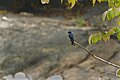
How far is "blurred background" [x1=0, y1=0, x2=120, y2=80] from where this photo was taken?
5363 mm

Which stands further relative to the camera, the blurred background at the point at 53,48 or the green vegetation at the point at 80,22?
the green vegetation at the point at 80,22

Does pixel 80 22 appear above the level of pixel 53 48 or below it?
above

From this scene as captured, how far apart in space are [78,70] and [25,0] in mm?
3465

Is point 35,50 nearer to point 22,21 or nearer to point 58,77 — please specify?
point 58,77

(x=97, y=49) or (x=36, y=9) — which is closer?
(x=97, y=49)

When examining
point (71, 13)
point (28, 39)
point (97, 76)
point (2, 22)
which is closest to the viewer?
point (97, 76)

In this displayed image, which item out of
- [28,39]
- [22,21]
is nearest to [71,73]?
[28,39]

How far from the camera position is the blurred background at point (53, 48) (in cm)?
536

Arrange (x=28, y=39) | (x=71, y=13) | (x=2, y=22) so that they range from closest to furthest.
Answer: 1. (x=28, y=39)
2. (x=2, y=22)
3. (x=71, y=13)

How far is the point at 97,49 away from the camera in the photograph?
566 centimetres

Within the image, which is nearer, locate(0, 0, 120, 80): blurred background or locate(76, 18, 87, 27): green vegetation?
locate(0, 0, 120, 80): blurred background

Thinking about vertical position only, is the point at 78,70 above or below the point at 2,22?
below

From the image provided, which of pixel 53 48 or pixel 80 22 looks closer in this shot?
pixel 53 48

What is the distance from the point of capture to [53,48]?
584 centimetres
